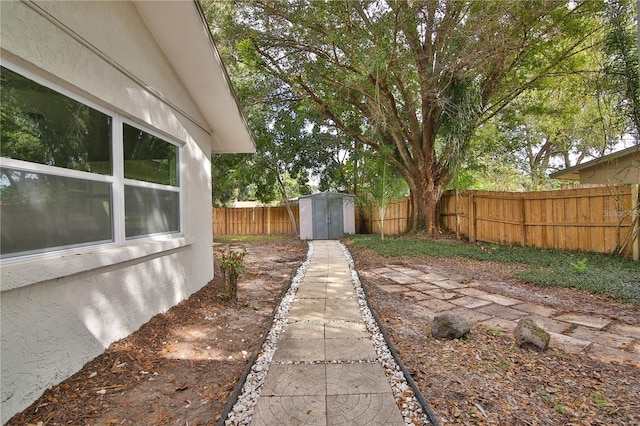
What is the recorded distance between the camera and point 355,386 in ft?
7.72

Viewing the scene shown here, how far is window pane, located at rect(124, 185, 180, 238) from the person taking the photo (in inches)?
129

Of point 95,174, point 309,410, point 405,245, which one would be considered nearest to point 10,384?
point 95,174

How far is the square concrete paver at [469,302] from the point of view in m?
4.36

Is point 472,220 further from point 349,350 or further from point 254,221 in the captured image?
point 254,221

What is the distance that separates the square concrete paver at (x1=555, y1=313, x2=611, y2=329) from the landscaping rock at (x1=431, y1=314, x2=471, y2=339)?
1.56m

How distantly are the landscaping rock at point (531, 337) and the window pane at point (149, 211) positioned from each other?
407cm

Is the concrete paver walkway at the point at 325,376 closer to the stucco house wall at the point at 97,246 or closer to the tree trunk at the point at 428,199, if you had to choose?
the stucco house wall at the point at 97,246

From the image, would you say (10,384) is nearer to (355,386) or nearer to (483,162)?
(355,386)

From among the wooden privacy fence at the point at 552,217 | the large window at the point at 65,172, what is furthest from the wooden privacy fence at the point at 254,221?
the large window at the point at 65,172

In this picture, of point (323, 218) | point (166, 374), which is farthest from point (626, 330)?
point (323, 218)

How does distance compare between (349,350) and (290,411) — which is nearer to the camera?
(290,411)

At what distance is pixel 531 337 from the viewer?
116 inches

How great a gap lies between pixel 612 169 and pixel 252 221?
54.2ft

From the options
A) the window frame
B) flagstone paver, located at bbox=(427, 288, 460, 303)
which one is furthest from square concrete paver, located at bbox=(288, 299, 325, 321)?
the window frame
